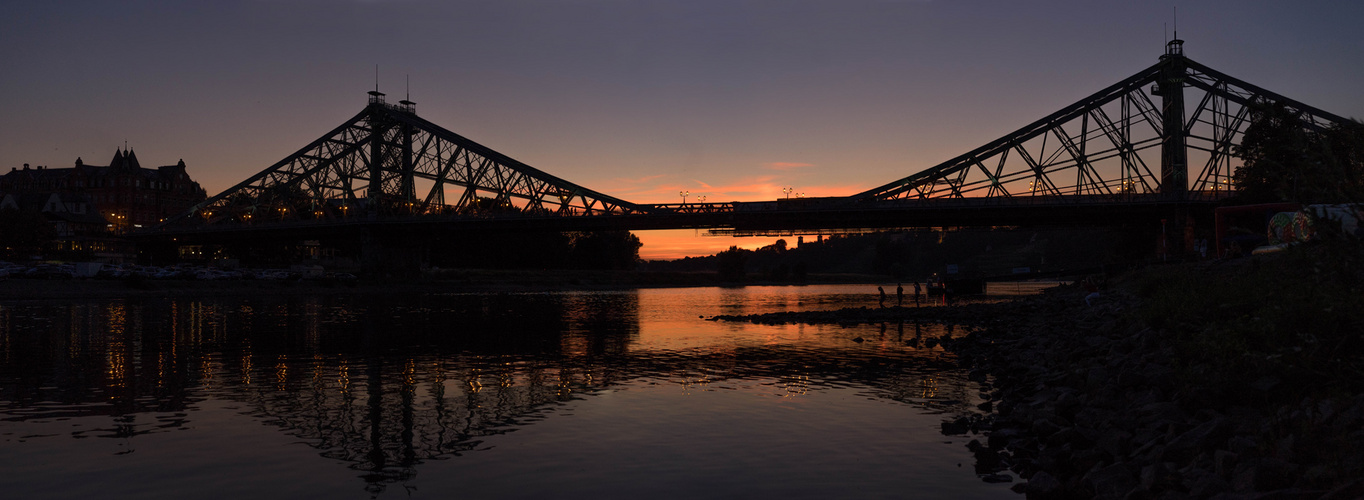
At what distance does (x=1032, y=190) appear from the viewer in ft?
302

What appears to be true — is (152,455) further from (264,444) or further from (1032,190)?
(1032,190)

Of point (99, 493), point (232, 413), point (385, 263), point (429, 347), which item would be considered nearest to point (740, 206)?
point (385, 263)

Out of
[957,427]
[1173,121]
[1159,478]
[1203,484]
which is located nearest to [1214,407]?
[1159,478]

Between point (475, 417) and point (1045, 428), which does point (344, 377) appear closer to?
point (475, 417)

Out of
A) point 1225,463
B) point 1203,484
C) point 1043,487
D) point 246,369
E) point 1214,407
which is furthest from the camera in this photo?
point 246,369

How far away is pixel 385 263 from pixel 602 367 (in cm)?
9866

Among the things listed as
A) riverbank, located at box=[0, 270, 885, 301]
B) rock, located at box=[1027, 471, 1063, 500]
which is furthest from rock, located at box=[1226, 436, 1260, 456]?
riverbank, located at box=[0, 270, 885, 301]

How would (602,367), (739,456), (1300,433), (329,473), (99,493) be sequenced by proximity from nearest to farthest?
(1300,433) → (99,493) → (329,473) → (739,456) → (602,367)

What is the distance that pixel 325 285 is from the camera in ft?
366

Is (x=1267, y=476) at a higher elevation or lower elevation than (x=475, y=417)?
higher

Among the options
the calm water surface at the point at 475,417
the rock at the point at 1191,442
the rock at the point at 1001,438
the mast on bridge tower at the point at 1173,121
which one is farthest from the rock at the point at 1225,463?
the mast on bridge tower at the point at 1173,121

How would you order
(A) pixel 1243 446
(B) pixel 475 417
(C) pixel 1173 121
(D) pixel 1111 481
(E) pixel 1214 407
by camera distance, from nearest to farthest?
(A) pixel 1243 446 → (D) pixel 1111 481 → (E) pixel 1214 407 → (B) pixel 475 417 → (C) pixel 1173 121

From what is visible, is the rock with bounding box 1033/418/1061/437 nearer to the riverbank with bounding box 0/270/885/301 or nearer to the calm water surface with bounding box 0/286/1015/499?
the calm water surface with bounding box 0/286/1015/499

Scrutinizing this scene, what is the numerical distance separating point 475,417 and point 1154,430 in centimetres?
1443
